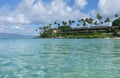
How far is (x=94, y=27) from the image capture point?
6570 inches

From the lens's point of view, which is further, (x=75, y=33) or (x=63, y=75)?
(x=75, y=33)

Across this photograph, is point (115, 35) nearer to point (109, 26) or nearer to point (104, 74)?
point (109, 26)

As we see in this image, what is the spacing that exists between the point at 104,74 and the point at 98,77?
1039mm

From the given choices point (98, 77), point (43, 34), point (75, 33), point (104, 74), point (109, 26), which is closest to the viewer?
point (98, 77)

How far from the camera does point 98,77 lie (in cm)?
1370

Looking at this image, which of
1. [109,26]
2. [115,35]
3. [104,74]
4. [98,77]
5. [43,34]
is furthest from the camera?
[43,34]

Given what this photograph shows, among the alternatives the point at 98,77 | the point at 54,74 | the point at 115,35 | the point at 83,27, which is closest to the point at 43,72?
the point at 54,74

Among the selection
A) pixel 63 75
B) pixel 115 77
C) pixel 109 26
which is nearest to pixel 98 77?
pixel 115 77

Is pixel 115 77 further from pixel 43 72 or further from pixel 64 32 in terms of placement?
pixel 64 32

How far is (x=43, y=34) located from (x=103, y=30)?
180ft

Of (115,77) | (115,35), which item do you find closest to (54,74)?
(115,77)

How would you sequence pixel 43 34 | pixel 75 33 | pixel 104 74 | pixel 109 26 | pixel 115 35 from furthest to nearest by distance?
pixel 43 34
pixel 75 33
pixel 109 26
pixel 115 35
pixel 104 74

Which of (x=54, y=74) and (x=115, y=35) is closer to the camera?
(x=54, y=74)

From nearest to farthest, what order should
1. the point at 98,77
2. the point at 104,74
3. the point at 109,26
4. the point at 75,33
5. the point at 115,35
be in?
the point at 98,77
the point at 104,74
the point at 115,35
the point at 109,26
the point at 75,33
